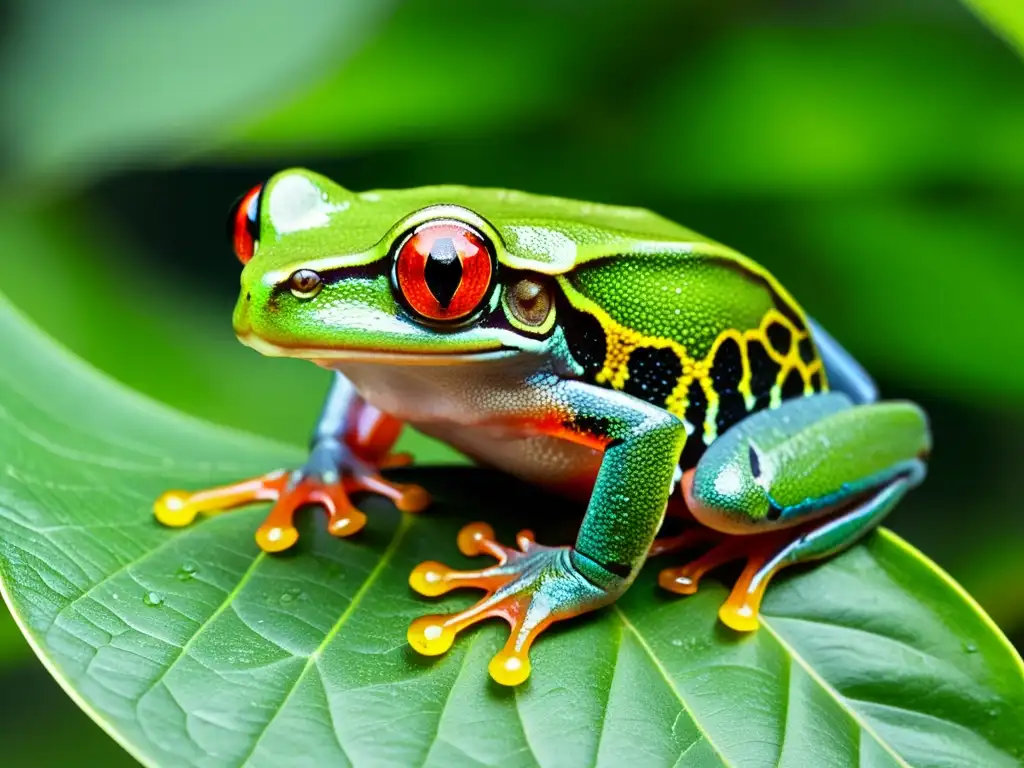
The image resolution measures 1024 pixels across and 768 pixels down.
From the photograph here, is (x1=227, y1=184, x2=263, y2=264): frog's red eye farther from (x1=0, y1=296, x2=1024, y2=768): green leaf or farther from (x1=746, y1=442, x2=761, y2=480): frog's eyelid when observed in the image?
(x1=746, y1=442, x2=761, y2=480): frog's eyelid

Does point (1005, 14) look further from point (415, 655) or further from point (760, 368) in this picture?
point (415, 655)

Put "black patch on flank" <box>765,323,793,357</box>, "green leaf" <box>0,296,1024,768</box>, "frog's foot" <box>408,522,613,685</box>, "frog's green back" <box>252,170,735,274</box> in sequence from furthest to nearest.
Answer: "black patch on flank" <box>765,323,793,357</box> < "frog's green back" <box>252,170,735,274</box> < "frog's foot" <box>408,522,613,685</box> < "green leaf" <box>0,296,1024,768</box>

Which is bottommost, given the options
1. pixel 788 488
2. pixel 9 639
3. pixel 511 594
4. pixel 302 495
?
pixel 9 639

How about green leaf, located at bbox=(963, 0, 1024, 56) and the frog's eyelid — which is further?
the frog's eyelid

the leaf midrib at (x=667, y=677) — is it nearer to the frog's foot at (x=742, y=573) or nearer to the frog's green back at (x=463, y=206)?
the frog's foot at (x=742, y=573)

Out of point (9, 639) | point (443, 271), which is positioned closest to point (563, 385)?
point (443, 271)

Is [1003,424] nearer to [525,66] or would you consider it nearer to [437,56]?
[525,66]

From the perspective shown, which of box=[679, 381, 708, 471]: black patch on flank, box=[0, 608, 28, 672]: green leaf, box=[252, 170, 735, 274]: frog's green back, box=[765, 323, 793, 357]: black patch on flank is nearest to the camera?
box=[252, 170, 735, 274]: frog's green back

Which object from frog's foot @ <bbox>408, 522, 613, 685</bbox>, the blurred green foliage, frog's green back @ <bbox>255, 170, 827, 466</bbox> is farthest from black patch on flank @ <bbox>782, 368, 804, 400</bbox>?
the blurred green foliage
